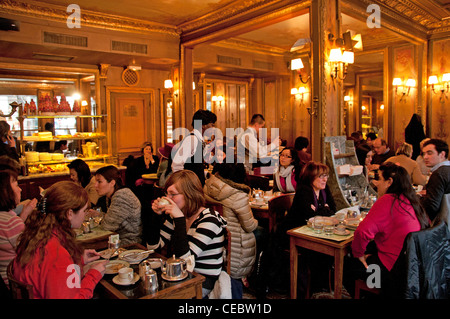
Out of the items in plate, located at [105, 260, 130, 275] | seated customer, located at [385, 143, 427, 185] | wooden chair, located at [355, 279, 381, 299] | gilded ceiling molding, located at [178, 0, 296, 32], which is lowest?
wooden chair, located at [355, 279, 381, 299]

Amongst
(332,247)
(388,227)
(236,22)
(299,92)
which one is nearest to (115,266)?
(332,247)

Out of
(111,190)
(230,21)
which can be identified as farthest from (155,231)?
(230,21)

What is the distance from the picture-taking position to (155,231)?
2703 mm

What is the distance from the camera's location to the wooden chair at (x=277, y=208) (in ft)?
12.0

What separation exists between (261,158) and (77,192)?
462 centimetres

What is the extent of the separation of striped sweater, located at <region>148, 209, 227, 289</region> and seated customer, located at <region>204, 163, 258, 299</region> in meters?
0.95

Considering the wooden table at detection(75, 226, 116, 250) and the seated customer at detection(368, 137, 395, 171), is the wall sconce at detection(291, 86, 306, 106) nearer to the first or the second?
the seated customer at detection(368, 137, 395, 171)

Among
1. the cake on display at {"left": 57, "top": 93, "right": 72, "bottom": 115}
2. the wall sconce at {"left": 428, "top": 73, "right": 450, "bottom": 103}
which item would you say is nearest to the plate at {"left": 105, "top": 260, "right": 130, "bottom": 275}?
the cake on display at {"left": 57, "top": 93, "right": 72, "bottom": 115}

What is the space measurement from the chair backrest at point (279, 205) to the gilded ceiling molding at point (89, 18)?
16.3ft

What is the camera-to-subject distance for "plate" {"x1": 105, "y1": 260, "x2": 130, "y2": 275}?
7.19ft

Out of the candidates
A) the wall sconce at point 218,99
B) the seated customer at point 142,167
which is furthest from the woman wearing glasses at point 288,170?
the wall sconce at point 218,99

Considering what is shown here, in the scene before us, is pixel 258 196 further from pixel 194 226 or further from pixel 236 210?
pixel 194 226

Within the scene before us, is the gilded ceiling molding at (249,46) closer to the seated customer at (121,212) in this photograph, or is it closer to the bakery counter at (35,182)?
the bakery counter at (35,182)
